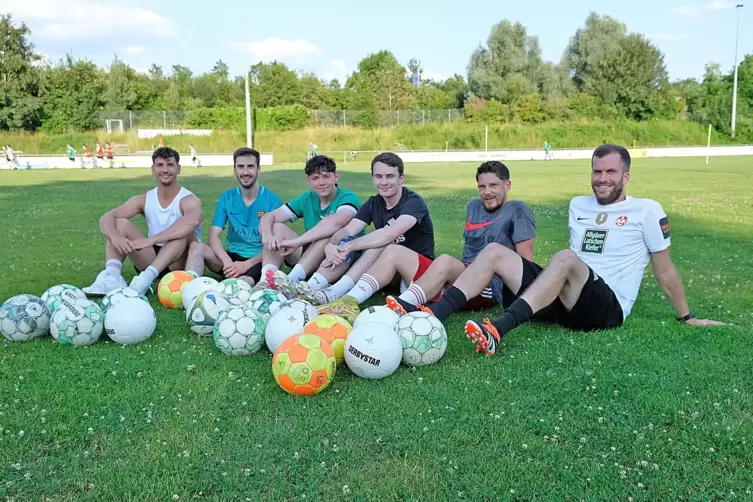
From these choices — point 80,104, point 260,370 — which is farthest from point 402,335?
point 80,104

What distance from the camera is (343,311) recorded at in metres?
5.54

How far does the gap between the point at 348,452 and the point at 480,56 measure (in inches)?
3026

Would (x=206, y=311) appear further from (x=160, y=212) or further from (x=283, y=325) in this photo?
(x=160, y=212)

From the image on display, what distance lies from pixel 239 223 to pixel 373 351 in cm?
386

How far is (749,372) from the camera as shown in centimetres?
460

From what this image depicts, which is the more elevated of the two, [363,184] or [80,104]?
[80,104]

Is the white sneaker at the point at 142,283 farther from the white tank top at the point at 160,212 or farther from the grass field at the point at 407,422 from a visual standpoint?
the white tank top at the point at 160,212

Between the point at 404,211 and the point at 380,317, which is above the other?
the point at 404,211

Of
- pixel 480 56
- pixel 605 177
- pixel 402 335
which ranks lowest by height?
pixel 402 335

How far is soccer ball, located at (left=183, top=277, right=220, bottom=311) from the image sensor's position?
6113 mm

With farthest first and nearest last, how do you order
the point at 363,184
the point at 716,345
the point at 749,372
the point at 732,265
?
the point at 363,184 < the point at 732,265 < the point at 716,345 < the point at 749,372

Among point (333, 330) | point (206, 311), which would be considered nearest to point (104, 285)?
point (206, 311)

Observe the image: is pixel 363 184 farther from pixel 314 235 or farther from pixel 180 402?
pixel 180 402

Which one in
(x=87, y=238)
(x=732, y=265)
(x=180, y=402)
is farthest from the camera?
(x=87, y=238)
